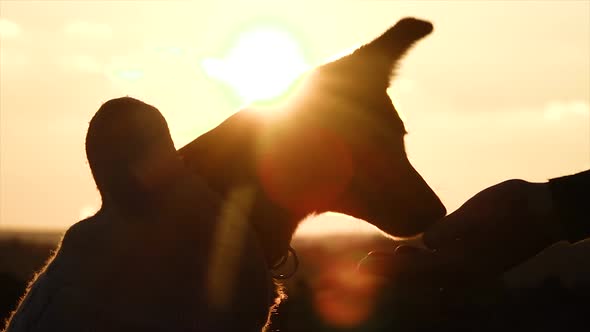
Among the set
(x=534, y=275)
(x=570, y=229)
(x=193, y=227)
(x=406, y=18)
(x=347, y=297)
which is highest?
(x=406, y=18)

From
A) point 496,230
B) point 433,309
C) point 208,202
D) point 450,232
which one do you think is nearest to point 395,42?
point 450,232

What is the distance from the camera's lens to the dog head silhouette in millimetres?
4816

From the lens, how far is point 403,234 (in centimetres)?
579

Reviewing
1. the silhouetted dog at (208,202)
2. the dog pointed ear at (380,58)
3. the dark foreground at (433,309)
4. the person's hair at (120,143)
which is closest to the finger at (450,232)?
the silhouetted dog at (208,202)

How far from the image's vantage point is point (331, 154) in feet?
16.5

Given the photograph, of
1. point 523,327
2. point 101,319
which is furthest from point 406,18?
point 523,327

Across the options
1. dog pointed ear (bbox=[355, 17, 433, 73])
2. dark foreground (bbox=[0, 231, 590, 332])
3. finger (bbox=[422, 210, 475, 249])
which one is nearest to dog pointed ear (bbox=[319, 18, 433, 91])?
dog pointed ear (bbox=[355, 17, 433, 73])

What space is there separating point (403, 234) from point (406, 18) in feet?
3.76

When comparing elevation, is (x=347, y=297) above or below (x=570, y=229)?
below

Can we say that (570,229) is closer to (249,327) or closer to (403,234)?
(403,234)

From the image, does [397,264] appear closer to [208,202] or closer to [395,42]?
[208,202]

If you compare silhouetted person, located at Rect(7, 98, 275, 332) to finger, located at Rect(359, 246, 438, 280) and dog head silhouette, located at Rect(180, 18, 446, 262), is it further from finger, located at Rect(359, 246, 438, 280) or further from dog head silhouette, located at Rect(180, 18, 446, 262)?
finger, located at Rect(359, 246, 438, 280)

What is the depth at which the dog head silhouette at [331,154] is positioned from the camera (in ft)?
15.8

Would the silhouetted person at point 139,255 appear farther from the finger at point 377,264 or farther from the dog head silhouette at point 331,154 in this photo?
the finger at point 377,264
